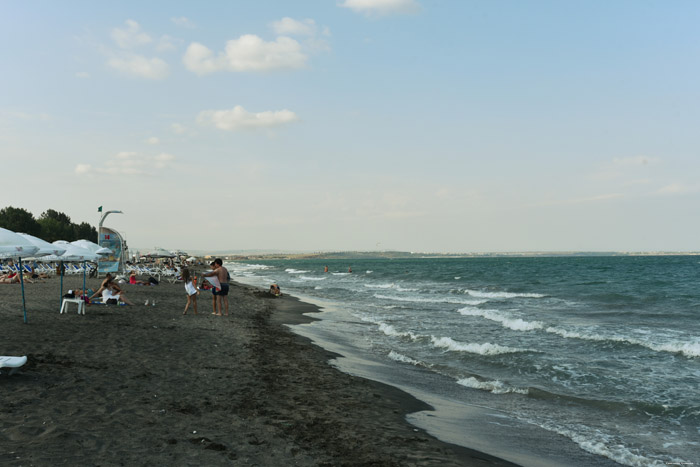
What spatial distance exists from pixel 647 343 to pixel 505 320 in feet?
19.2

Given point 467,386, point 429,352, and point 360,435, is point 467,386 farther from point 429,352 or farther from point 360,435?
point 360,435

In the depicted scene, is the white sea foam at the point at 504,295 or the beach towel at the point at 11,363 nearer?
the beach towel at the point at 11,363

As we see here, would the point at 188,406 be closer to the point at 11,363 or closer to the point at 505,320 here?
the point at 11,363

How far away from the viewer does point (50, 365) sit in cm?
811

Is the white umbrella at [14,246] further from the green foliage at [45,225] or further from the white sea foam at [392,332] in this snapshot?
the green foliage at [45,225]

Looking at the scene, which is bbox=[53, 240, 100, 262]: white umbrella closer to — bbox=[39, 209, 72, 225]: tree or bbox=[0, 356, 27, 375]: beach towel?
bbox=[0, 356, 27, 375]: beach towel

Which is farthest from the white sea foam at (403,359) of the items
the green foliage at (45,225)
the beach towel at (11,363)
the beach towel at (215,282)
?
the green foliage at (45,225)

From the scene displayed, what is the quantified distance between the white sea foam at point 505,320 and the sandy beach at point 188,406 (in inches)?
382

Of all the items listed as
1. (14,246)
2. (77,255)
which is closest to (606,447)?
(14,246)

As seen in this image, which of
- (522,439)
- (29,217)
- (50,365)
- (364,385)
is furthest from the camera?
(29,217)

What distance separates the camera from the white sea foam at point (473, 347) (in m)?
13.6

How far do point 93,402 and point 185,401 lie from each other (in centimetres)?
123

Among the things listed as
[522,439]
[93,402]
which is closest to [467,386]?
[522,439]

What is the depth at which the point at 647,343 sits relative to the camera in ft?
49.3
